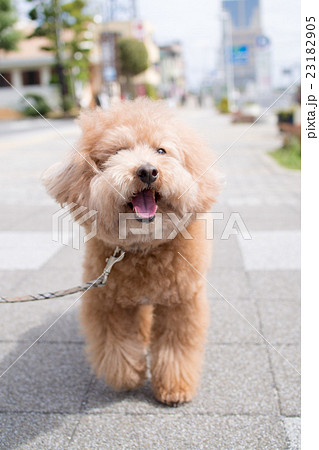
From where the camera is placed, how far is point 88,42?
3103 cm

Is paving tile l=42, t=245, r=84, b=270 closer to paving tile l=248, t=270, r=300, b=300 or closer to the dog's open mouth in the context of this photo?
paving tile l=248, t=270, r=300, b=300

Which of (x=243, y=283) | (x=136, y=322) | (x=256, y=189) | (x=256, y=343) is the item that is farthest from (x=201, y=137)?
(x=256, y=189)

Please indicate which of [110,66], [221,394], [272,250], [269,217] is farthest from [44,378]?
[110,66]

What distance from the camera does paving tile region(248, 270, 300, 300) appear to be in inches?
146

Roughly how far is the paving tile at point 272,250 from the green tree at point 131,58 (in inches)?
861

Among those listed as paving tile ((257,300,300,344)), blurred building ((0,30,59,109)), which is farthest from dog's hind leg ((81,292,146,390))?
blurred building ((0,30,59,109))

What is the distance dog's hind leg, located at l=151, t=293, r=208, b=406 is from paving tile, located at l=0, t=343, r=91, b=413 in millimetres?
423

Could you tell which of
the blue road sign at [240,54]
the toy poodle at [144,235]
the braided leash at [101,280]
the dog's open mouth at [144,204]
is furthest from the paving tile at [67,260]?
the dog's open mouth at [144,204]

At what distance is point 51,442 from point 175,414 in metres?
0.59

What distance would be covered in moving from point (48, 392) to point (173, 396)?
65 centimetres

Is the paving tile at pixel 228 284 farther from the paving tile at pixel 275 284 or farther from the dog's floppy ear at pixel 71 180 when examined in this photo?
the dog's floppy ear at pixel 71 180

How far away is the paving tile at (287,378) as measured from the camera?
234 cm

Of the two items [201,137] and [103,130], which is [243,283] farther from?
[103,130]

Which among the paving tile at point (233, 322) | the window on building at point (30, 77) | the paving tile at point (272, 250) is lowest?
the paving tile at point (233, 322)
